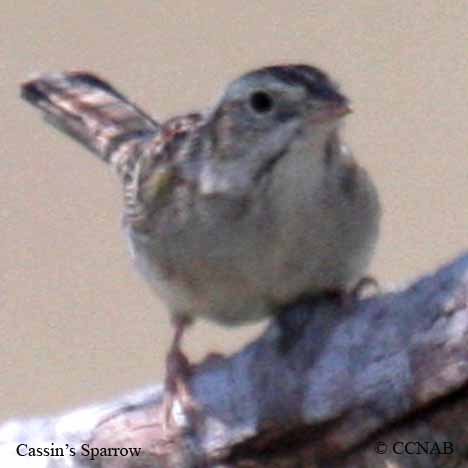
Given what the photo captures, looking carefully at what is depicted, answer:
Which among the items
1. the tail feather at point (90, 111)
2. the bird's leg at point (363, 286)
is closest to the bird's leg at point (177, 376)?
the bird's leg at point (363, 286)

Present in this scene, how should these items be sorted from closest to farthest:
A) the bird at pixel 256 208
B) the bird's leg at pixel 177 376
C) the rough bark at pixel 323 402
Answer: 1. the rough bark at pixel 323 402
2. the bird's leg at pixel 177 376
3. the bird at pixel 256 208

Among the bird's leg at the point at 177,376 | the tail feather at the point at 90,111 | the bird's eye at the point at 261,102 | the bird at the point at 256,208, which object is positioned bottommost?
the bird's leg at the point at 177,376

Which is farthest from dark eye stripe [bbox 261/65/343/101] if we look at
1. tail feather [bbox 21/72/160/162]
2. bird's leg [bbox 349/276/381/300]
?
tail feather [bbox 21/72/160/162]

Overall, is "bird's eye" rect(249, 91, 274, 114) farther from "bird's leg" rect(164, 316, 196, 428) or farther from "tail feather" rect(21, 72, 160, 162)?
"tail feather" rect(21, 72, 160, 162)

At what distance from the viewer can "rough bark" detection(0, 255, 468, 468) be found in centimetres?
290

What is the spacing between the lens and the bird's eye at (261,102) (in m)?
3.60

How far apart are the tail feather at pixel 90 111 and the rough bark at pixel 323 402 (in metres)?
1.32

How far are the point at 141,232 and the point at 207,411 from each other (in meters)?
0.66

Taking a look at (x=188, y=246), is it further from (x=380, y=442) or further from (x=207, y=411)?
(x=380, y=442)

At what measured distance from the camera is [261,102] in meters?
3.64

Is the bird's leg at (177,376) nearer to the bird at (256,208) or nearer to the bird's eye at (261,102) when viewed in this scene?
the bird at (256,208)

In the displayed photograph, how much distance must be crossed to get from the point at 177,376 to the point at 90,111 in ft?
4.85

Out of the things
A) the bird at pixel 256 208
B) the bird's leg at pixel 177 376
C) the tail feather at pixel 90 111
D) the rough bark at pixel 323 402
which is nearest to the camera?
the rough bark at pixel 323 402

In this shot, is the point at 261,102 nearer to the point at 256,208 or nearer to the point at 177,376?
the point at 256,208
